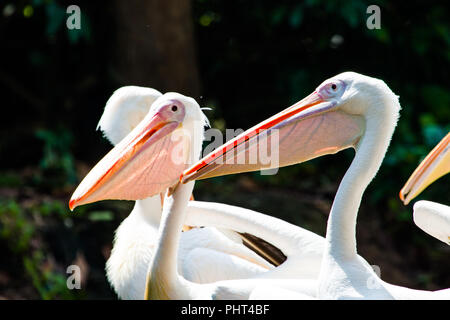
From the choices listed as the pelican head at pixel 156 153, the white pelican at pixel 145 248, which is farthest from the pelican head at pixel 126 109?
the pelican head at pixel 156 153

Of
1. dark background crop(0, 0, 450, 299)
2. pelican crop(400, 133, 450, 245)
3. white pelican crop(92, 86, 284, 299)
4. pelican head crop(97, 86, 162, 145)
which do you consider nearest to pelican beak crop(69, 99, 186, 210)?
white pelican crop(92, 86, 284, 299)

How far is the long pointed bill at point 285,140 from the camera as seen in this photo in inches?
112

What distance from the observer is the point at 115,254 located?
364cm

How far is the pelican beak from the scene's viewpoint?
120 inches

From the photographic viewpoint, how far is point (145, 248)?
11.7 ft

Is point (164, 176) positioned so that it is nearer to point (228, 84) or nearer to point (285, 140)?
point (285, 140)

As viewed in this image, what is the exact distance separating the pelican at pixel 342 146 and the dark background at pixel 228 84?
266 cm

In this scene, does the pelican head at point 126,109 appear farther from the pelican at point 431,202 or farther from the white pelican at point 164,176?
the pelican at point 431,202

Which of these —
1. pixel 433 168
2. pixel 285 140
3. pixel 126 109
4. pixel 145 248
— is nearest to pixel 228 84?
pixel 126 109

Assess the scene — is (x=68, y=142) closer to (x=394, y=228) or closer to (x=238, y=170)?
(x=394, y=228)

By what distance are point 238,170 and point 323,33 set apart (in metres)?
3.84
